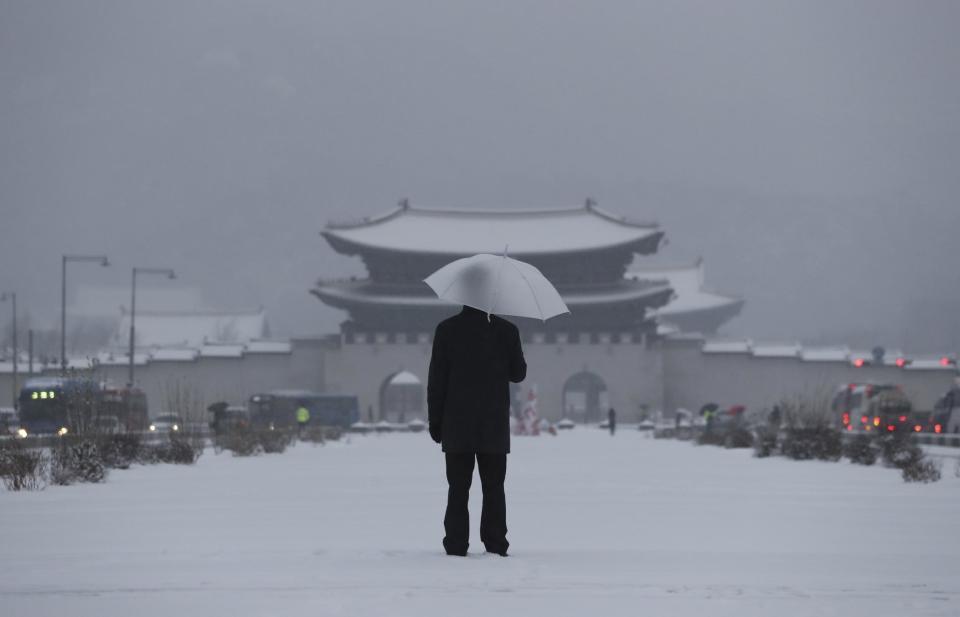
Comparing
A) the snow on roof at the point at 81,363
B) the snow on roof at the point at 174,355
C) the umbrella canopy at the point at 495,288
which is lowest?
the umbrella canopy at the point at 495,288

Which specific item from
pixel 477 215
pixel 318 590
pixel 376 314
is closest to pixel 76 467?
pixel 318 590

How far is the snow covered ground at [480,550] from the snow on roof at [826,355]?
4096cm

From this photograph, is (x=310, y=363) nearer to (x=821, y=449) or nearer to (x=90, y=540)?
(x=821, y=449)

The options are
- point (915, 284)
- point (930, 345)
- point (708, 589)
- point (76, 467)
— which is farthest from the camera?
point (915, 284)

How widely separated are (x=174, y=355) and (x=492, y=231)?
1454 cm

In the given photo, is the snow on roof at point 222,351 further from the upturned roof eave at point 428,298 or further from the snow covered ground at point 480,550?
the snow covered ground at point 480,550

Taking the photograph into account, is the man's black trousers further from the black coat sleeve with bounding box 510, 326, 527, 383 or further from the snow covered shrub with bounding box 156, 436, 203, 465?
the snow covered shrub with bounding box 156, 436, 203, 465

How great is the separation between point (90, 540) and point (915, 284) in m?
142

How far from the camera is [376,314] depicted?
5566cm

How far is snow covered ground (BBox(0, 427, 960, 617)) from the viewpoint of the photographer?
5.50m

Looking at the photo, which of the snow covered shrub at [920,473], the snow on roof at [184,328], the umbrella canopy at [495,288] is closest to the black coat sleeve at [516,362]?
the umbrella canopy at [495,288]

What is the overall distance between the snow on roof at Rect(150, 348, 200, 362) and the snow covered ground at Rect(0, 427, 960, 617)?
133 feet

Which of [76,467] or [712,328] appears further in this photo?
[712,328]

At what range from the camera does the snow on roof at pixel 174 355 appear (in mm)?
54125
